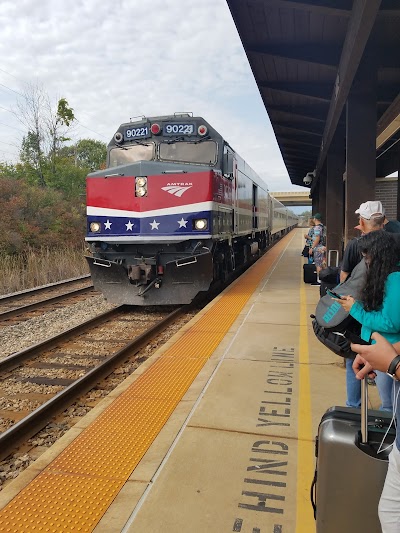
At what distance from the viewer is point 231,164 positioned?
9.89 m

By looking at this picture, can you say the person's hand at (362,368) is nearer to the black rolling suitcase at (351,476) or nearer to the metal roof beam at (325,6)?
the black rolling suitcase at (351,476)

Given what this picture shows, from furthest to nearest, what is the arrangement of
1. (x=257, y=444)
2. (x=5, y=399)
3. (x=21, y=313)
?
(x=21, y=313) < (x=5, y=399) < (x=257, y=444)

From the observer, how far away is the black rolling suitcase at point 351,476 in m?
1.76

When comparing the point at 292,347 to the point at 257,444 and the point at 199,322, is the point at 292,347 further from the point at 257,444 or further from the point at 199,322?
the point at 257,444

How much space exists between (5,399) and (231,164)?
22.8ft

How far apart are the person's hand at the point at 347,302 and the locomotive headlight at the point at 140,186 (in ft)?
20.5

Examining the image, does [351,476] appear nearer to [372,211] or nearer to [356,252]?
[356,252]

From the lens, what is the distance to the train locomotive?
809 cm

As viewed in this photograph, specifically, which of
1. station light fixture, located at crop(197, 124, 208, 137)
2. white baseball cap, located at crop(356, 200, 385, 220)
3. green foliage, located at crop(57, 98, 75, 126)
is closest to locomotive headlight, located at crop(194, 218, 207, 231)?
station light fixture, located at crop(197, 124, 208, 137)

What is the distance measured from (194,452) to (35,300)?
331 inches

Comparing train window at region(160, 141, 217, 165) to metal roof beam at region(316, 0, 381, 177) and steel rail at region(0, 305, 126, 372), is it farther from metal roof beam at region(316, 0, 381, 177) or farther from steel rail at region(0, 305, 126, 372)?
steel rail at region(0, 305, 126, 372)

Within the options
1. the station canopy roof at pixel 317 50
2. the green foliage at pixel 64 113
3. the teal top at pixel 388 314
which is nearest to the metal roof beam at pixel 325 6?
the station canopy roof at pixel 317 50

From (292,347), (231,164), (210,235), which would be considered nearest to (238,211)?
(231,164)

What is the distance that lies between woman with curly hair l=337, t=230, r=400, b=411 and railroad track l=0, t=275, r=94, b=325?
7.37 m
